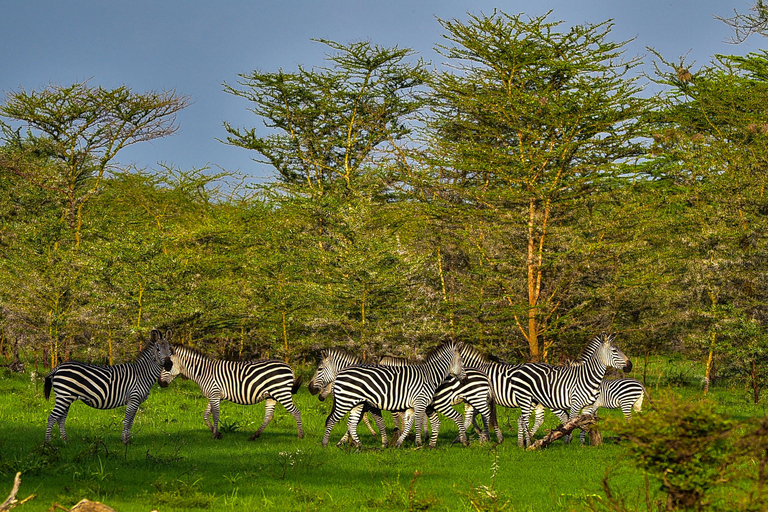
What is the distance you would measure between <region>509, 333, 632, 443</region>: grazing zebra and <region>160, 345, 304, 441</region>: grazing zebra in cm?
521

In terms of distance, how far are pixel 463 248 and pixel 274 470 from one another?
21.0 meters

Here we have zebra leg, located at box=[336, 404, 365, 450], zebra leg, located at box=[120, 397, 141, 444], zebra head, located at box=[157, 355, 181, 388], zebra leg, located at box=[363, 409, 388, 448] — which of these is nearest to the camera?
zebra leg, located at box=[120, 397, 141, 444]

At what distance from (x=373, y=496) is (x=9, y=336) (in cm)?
2564

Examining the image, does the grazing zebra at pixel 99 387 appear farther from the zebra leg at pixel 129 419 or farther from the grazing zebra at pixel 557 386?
the grazing zebra at pixel 557 386

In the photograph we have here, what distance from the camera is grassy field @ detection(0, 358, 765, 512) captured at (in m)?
9.66

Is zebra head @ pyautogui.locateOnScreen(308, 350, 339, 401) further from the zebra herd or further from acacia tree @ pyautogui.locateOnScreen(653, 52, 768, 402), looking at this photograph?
acacia tree @ pyautogui.locateOnScreen(653, 52, 768, 402)

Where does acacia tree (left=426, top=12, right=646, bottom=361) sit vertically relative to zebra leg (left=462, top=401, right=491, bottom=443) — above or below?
above

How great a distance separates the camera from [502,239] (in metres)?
30.9

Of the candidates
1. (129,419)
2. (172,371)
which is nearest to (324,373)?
(172,371)

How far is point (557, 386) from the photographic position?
16859mm

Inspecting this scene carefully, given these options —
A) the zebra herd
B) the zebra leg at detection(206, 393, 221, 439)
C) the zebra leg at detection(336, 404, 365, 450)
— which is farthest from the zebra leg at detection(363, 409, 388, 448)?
the zebra leg at detection(206, 393, 221, 439)

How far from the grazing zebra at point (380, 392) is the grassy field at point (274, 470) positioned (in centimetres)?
75

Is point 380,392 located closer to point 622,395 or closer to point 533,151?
point 622,395

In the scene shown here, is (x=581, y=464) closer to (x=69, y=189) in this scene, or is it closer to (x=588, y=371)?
(x=588, y=371)
